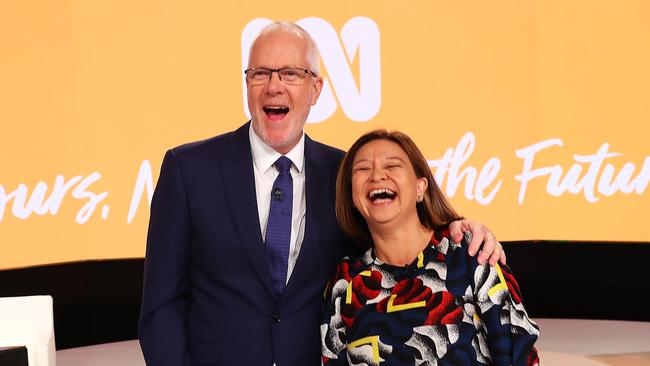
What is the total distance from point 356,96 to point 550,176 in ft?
4.67

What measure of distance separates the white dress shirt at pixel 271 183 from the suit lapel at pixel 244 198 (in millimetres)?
30

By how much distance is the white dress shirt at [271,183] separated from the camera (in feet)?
7.34

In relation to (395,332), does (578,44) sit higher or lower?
higher

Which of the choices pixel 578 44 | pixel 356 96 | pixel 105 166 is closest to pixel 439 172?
pixel 356 96

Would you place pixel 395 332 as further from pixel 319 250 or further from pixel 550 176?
pixel 550 176

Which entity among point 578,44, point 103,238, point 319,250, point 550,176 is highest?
point 578,44

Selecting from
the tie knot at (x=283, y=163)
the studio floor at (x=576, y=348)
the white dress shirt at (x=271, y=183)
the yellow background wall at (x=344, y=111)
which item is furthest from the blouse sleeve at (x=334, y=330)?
the yellow background wall at (x=344, y=111)

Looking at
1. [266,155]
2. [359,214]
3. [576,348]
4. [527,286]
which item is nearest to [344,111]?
[527,286]

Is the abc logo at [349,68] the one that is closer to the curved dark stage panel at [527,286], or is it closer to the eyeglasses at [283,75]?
the curved dark stage panel at [527,286]

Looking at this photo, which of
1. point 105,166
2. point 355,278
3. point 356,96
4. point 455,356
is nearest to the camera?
point 455,356

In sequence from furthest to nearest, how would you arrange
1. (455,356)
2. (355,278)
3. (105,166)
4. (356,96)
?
(356,96) < (105,166) < (355,278) < (455,356)

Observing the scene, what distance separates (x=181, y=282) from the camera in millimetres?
2211

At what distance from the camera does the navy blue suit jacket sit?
2.17 metres

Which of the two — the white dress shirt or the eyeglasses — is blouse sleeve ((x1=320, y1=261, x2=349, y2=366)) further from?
the eyeglasses
